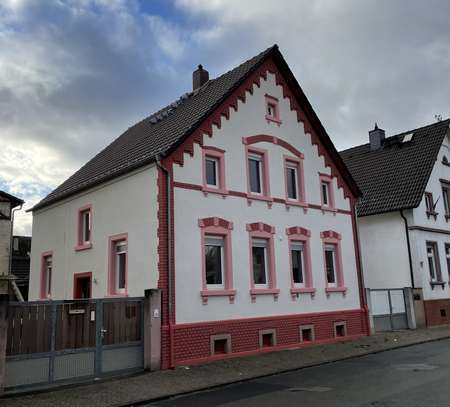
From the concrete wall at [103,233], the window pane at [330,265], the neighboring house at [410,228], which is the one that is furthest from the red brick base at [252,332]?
the neighboring house at [410,228]

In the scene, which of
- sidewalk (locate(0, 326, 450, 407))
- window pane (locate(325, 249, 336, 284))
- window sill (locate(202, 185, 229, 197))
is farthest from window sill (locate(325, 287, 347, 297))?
window sill (locate(202, 185, 229, 197))

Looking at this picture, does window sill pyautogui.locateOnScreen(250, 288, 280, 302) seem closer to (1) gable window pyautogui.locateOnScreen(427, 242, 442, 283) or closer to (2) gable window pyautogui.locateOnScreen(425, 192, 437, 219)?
(1) gable window pyautogui.locateOnScreen(427, 242, 442, 283)

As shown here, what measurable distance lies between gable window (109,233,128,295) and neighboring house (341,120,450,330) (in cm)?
1104

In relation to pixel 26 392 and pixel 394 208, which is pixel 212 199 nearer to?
pixel 26 392

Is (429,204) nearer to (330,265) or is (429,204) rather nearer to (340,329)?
(330,265)

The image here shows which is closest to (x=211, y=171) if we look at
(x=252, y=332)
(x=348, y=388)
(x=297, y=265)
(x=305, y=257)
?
(x=297, y=265)

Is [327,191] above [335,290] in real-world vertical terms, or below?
above

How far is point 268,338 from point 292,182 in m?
5.87

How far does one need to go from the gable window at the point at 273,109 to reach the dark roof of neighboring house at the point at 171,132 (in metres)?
1.26

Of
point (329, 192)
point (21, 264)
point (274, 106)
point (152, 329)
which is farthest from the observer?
point (21, 264)

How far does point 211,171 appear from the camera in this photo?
1617cm

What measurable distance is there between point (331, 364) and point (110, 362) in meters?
5.85

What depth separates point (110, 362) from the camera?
1195 cm

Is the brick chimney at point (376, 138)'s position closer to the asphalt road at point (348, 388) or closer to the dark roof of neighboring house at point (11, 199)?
the asphalt road at point (348, 388)
